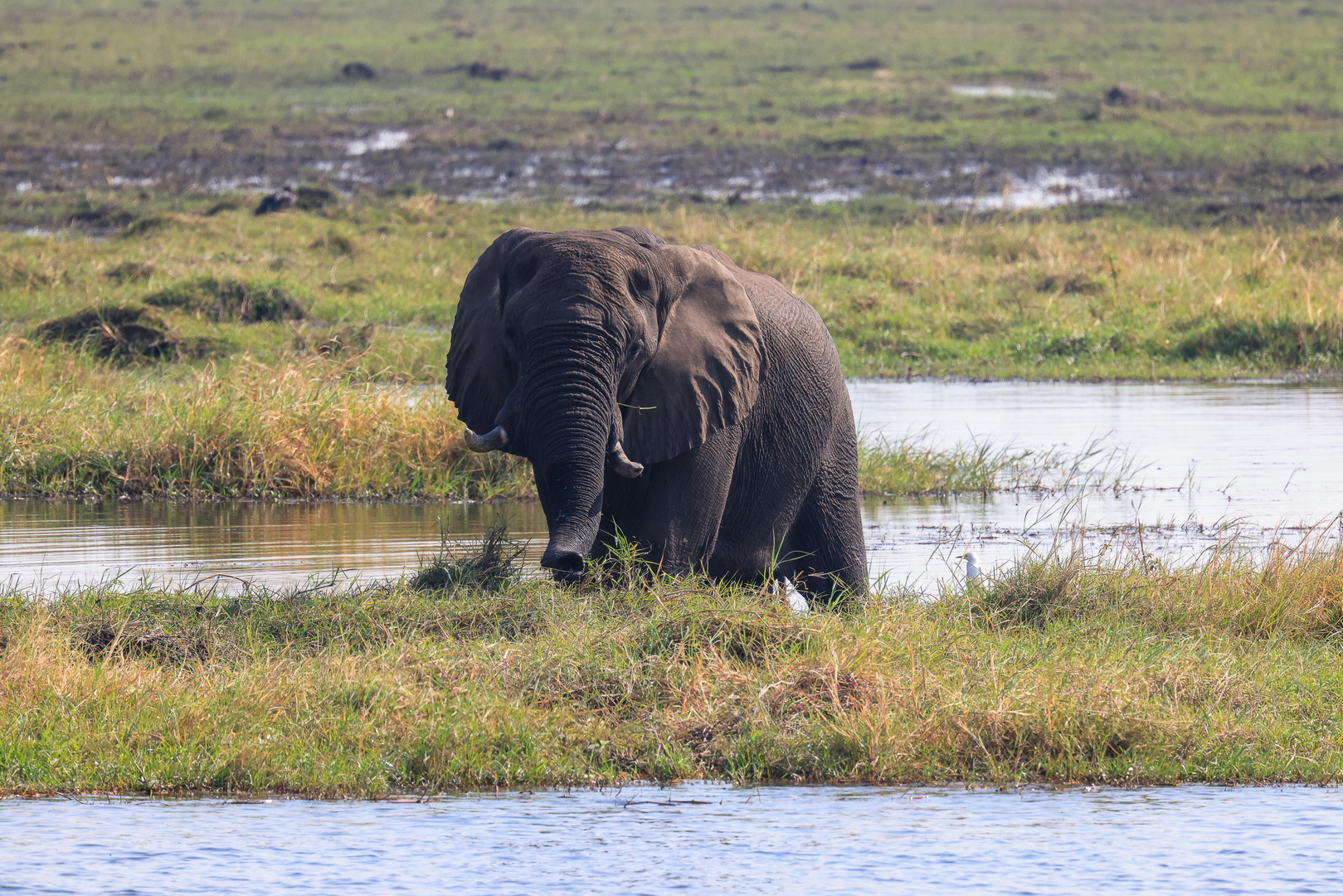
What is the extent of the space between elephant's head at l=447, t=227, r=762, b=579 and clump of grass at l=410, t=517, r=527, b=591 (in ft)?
2.36

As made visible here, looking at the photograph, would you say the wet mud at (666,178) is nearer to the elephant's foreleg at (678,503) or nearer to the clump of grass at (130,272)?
the clump of grass at (130,272)

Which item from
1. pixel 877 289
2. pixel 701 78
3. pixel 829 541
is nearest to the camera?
pixel 829 541

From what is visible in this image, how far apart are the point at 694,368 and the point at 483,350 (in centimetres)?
88

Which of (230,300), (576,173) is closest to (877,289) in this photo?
(230,300)

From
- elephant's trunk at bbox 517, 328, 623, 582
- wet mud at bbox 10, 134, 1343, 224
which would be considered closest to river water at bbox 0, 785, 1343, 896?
elephant's trunk at bbox 517, 328, 623, 582

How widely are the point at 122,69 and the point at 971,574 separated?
46.6 meters

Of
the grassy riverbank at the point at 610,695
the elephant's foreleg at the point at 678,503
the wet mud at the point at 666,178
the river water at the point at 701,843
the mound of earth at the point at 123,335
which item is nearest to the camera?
the river water at the point at 701,843

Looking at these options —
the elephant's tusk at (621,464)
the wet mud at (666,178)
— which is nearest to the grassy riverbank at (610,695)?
the elephant's tusk at (621,464)

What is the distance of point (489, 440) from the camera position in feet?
24.8

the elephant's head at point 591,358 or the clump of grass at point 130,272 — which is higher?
the elephant's head at point 591,358

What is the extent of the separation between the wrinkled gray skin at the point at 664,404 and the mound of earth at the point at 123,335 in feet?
29.9

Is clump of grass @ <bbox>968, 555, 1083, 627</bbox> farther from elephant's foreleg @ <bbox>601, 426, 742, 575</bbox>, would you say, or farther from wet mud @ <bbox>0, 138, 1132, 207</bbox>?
wet mud @ <bbox>0, 138, 1132, 207</bbox>

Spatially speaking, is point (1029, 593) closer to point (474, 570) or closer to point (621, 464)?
point (621, 464)

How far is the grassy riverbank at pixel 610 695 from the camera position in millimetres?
6512
